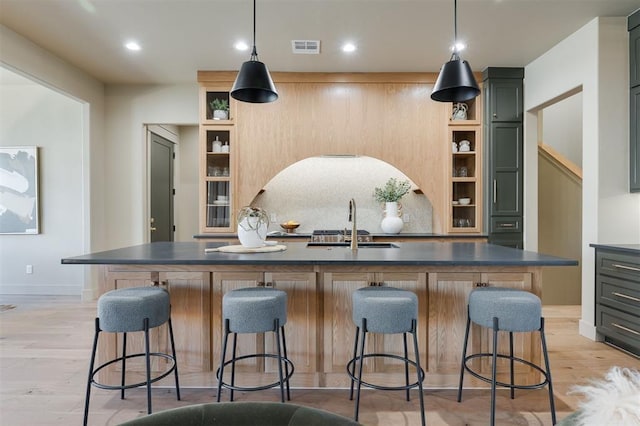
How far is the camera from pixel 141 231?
5.25 m

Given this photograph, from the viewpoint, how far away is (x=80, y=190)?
17.3 ft

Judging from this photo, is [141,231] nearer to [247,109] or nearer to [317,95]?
[247,109]

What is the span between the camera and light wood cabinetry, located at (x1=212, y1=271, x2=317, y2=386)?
2459 mm

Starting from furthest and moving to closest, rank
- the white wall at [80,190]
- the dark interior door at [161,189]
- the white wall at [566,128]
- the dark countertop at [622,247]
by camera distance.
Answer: the white wall at [566,128] < the dark interior door at [161,189] < the white wall at [80,190] < the dark countertop at [622,247]

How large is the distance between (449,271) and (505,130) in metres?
2.98

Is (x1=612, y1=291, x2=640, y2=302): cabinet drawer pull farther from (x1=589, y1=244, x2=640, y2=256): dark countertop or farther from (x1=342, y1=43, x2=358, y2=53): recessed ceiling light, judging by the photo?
(x1=342, y1=43, x2=358, y2=53): recessed ceiling light

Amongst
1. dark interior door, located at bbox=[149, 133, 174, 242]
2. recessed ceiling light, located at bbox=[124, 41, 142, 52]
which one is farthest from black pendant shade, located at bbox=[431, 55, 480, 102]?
dark interior door, located at bbox=[149, 133, 174, 242]

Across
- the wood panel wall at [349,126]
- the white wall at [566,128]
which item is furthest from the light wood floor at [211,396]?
the white wall at [566,128]

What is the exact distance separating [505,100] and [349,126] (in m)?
1.96

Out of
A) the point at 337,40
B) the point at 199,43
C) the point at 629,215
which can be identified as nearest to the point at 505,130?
the point at 629,215

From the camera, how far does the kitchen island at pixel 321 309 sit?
8.04ft

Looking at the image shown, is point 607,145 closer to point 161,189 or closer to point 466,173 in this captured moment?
point 466,173

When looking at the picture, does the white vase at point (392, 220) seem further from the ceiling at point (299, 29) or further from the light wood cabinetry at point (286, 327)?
the light wood cabinetry at point (286, 327)

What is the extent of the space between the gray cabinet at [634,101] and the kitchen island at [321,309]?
173 centimetres
